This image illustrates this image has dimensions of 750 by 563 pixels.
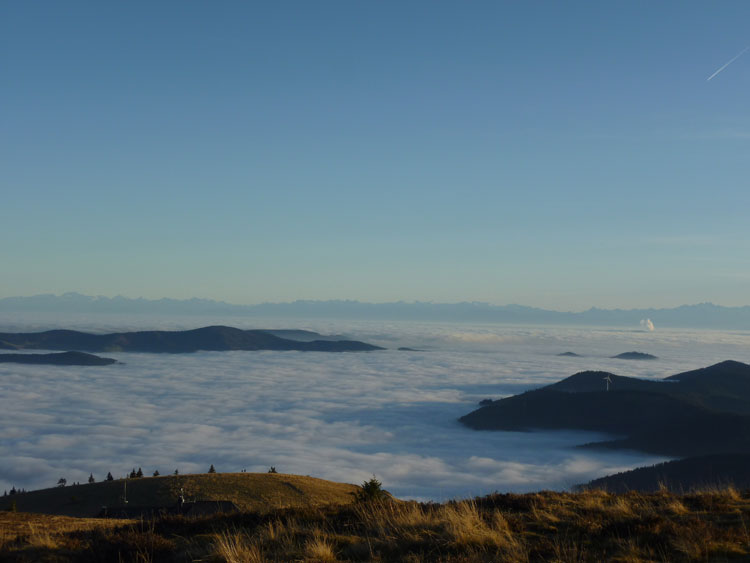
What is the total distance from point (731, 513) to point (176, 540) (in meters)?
12.9

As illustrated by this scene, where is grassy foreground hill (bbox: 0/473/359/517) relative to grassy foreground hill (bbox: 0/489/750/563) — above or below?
below

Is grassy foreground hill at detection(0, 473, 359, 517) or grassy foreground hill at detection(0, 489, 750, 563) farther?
grassy foreground hill at detection(0, 473, 359, 517)

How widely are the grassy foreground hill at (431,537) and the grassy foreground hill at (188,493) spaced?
212 ft

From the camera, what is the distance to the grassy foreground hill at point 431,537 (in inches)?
419

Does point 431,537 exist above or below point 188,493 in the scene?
above

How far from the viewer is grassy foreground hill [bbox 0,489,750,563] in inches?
419

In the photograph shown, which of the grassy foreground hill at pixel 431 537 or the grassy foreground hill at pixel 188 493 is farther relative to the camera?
the grassy foreground hill at pixel 188 493

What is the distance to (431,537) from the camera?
11.6m

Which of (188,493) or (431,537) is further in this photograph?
(188,493)

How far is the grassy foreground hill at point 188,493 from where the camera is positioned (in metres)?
80.2

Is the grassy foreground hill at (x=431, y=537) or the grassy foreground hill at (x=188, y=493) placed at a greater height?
the grassy foreground hill at (x=431, y=537)

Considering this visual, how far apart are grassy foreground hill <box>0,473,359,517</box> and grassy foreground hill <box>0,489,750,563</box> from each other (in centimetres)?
6465

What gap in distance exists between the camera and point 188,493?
82562mm

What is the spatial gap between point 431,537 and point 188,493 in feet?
260
